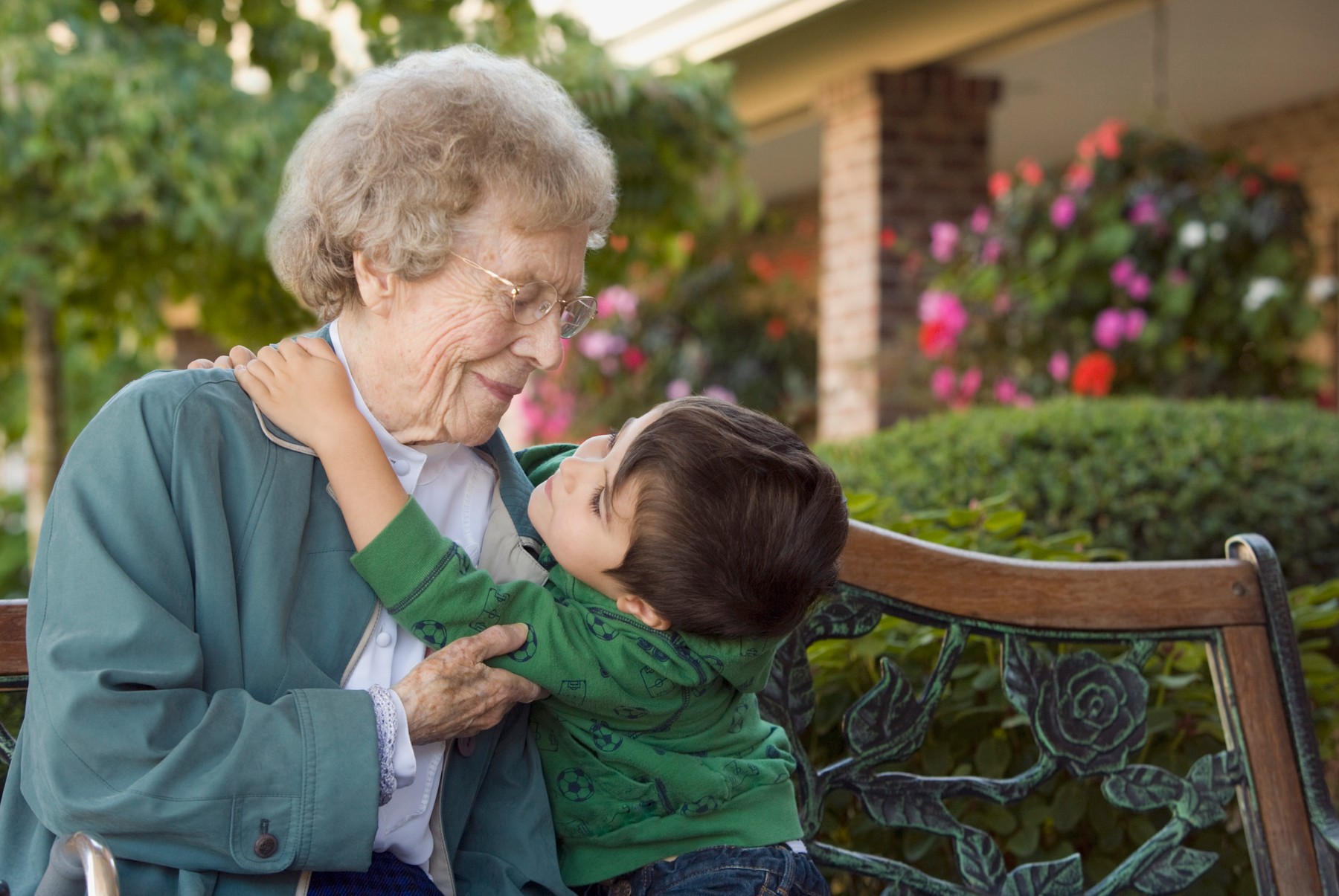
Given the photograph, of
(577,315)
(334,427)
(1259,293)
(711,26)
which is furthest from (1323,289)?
(334,427)

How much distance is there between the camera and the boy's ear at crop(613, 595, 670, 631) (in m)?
1.73

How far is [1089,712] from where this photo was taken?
222cm

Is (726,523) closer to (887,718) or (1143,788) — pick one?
(887,718)

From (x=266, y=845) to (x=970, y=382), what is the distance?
542 cm

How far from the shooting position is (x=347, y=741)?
60.1 inches

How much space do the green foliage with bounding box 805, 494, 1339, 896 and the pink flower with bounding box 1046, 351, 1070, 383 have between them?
3.80 meters

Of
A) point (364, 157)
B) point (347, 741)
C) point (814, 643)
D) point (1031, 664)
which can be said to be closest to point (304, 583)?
point (347, 741)

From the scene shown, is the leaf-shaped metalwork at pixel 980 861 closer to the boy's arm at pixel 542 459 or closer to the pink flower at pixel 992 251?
the boy's arm at pixel 542 459

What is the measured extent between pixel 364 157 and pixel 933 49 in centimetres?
573

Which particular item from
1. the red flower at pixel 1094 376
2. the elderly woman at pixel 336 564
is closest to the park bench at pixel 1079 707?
the elderly woman at pixel 336 564

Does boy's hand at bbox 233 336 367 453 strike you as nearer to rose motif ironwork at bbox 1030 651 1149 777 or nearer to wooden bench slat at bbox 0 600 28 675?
wooden bench slat at bbox 0 600 28 675

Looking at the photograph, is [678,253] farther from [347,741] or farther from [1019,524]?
[347,741]

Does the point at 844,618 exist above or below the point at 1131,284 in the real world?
below

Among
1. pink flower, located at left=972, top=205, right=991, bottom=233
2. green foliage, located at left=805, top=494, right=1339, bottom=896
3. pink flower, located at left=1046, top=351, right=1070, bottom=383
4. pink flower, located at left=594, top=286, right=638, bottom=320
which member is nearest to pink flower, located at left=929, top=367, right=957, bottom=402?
pink flower, located at left=1046, top=351, right=1070, bottom=383
